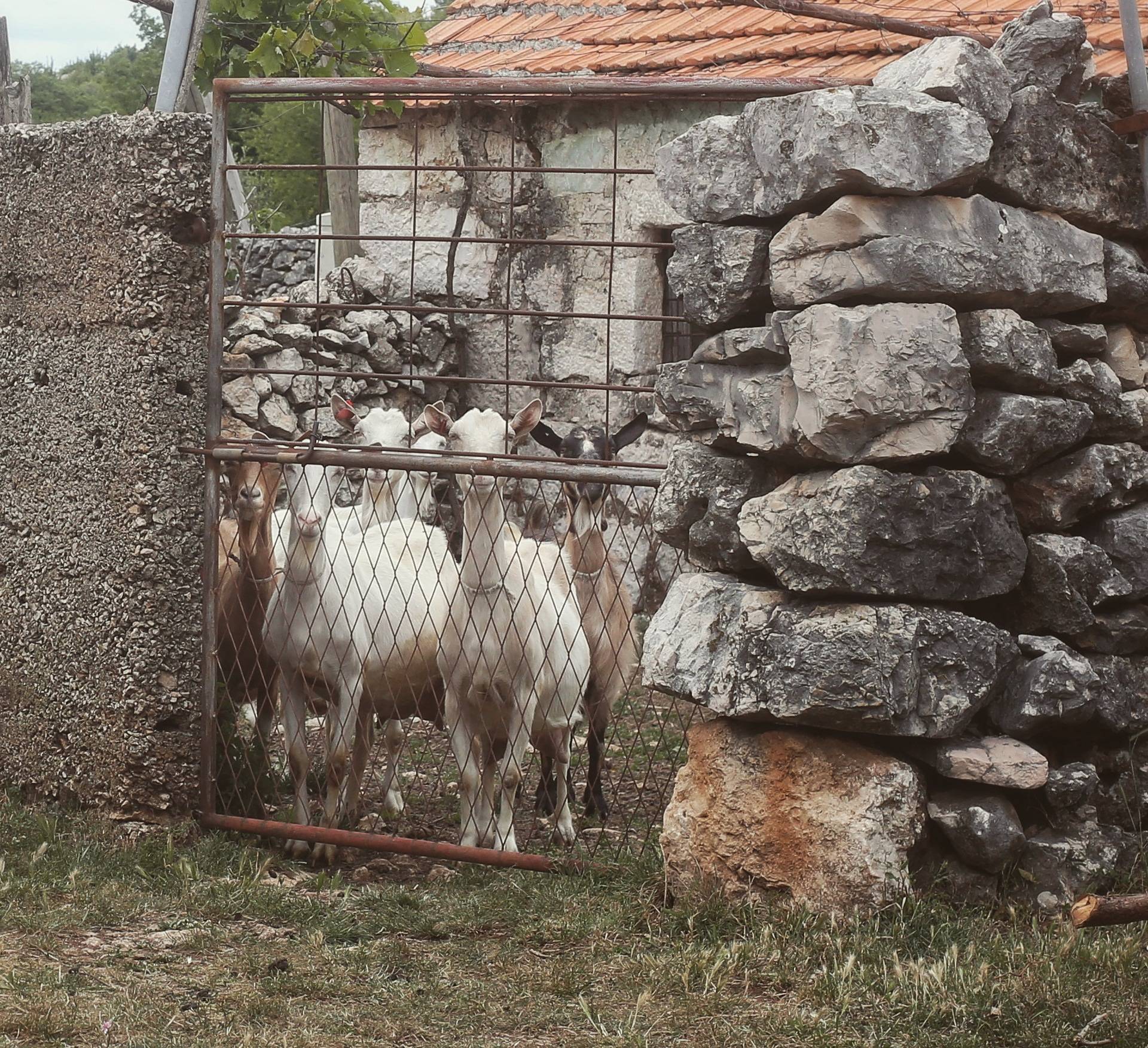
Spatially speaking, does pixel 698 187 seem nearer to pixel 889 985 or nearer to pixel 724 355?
pixel 724 355

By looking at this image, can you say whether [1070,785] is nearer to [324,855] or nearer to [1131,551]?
[1131,551]

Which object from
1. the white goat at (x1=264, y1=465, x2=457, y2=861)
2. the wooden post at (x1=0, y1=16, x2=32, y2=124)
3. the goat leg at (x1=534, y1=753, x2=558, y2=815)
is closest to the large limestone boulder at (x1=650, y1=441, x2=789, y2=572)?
the white goat at (x1=264, y1=465, x2=457, y2=861)

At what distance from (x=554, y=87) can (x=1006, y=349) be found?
1.61 metres

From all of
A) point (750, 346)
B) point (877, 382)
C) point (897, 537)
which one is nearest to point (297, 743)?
point (750, 346)

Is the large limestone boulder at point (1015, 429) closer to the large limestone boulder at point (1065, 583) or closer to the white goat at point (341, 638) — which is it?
the large limestone boulder at point (1065, 583)

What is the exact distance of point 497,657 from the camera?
16.2ft

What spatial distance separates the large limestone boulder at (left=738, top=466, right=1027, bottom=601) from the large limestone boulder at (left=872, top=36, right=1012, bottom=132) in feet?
2.94

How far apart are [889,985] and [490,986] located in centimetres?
92

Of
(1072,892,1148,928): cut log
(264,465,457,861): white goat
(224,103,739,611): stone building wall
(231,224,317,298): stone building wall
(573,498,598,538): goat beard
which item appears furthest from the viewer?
(231,224,317,298): stone building wall

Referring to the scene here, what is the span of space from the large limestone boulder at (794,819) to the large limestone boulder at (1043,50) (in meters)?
1.75

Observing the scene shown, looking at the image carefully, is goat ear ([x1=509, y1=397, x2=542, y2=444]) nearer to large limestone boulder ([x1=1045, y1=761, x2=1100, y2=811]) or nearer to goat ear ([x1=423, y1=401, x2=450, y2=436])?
goat ear ([x1=423, y1=401, x2=450, y2=436])

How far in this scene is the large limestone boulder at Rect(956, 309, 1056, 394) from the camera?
11.6 feet

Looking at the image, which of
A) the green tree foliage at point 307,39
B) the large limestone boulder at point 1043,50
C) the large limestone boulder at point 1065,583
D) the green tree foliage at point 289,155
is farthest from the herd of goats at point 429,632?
the green tree foliage at point 289,155

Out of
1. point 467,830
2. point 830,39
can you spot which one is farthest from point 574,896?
point 830,39
